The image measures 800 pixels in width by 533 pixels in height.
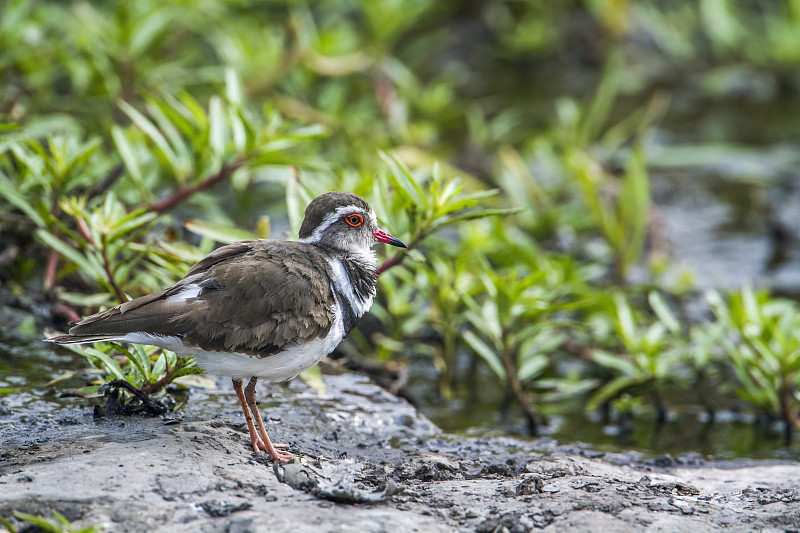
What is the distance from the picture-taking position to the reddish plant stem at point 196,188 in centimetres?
561

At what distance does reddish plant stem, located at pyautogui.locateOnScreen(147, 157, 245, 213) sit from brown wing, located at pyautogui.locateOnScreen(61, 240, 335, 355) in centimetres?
153

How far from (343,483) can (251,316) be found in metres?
0.85

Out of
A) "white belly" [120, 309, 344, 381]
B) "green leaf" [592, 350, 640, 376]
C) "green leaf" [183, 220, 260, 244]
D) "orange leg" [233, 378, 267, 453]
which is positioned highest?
"green leaf" [183, 220, 260, 244]

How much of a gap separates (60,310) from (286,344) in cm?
206

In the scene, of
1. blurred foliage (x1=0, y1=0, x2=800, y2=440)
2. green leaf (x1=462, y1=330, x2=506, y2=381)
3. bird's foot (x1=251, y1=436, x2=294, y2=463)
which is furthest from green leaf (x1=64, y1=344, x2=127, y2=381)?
green leaf (x1=462, y1=330, x2=506, y2=381)

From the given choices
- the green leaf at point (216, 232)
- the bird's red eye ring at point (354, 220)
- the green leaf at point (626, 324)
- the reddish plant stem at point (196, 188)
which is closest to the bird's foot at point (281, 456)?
the bird's red eye ring at point (354, 220)

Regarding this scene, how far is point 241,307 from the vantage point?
13.0ft

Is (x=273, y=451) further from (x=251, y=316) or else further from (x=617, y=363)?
(x=617, y=363)

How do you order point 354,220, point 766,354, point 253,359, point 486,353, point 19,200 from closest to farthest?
1. point 253,359
2. point 354,220
3. point 19,200
4. point 766,354
5. point 486,353

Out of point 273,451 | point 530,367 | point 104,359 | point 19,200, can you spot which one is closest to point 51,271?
point 19,200

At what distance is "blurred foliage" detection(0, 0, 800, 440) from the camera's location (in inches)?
210

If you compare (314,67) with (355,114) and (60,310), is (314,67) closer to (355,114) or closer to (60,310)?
(355,114)

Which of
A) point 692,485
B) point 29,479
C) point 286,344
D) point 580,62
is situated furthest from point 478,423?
point 580,62

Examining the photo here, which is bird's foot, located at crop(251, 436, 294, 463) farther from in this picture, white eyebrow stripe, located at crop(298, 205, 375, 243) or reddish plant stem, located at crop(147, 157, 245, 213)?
reddish plant stem, located at crop(147, 157, 245, 213)
